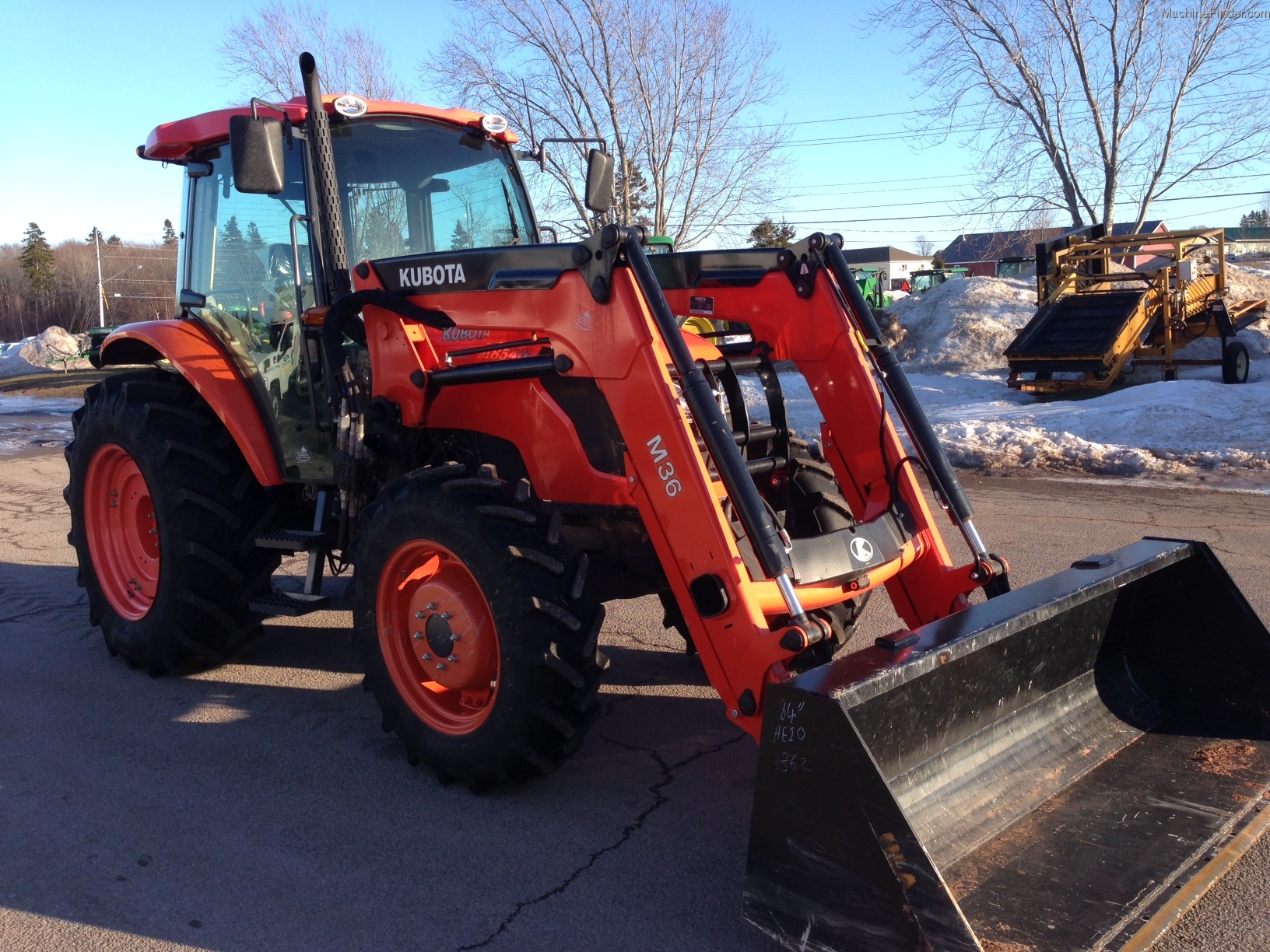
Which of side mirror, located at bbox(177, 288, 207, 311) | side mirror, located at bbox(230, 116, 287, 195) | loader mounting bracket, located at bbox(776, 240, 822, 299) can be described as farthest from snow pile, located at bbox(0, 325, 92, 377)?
loader mounting bracket, located at bbox(776, 240, 822, 299)

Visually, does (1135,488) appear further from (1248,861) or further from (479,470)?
(479,470)

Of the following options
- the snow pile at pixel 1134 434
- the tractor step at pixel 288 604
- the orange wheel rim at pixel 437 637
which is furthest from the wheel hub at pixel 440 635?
the snow pile at pixel 1134 434

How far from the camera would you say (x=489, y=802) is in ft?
12.4

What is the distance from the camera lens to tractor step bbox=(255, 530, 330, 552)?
475cm

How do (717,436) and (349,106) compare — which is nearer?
(717,436)

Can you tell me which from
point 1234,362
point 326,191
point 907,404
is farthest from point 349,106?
point 1234,362

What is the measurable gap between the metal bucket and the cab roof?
3.46m

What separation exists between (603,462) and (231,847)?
1.81 m

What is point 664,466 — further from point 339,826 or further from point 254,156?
point 254,156

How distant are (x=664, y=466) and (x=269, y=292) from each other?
2622 mm

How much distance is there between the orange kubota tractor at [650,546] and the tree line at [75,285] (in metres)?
72.0

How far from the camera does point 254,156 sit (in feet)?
13.5

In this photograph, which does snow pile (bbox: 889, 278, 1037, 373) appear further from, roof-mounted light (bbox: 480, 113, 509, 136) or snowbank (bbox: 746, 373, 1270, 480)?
roof-mounted light (bbox: 480, 113, 509, 136)

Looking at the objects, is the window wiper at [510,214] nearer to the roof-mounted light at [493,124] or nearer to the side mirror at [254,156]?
the roof-mounted light at [493,124]
